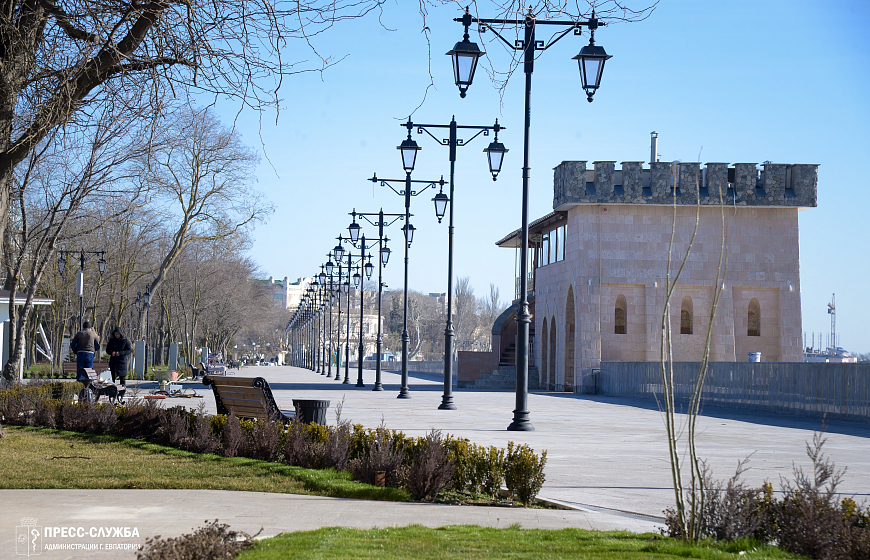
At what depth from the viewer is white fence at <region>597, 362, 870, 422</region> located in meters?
21.5

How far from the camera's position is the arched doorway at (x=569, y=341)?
4278cm

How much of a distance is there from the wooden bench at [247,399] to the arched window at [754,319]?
33500mm

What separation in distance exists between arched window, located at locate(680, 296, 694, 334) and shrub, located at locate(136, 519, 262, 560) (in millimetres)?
38505

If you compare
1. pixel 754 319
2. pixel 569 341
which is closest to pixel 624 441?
pixel 569 341

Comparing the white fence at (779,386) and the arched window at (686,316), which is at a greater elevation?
the arched window at (686,316)

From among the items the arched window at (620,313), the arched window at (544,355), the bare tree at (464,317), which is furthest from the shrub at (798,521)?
the bare tree at (464,317)

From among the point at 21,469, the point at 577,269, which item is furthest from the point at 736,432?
the point at 577,269

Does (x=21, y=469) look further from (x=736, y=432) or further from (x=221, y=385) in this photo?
(x=736, y=432)

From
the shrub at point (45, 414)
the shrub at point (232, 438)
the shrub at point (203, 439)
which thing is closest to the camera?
the shrub at point (232, 438)

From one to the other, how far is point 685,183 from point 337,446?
33.2 metres

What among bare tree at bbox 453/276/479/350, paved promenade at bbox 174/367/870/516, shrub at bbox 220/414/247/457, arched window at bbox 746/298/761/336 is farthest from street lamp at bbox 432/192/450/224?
bare tree at bbox 453/276/479/350

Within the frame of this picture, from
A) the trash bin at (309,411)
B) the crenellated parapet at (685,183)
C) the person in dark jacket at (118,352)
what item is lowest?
the trash bin at (309,411)

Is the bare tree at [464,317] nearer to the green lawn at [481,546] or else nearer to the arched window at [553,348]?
the arched window at [553,348]

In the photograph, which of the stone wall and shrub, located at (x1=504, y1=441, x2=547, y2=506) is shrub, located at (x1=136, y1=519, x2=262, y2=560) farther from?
the stone wall
